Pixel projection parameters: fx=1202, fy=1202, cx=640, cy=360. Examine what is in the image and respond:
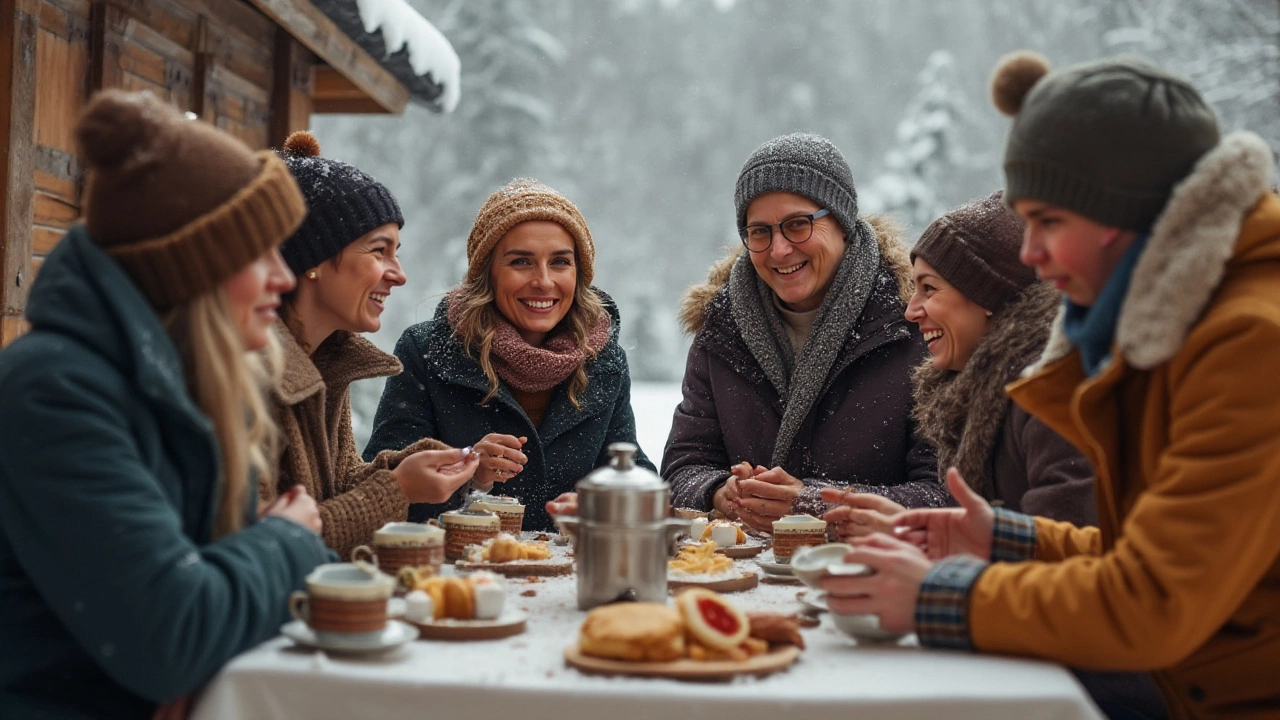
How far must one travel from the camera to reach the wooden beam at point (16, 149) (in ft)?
12.9

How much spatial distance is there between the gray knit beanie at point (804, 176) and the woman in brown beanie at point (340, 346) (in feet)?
4.40

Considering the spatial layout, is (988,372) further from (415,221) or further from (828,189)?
(415,221)

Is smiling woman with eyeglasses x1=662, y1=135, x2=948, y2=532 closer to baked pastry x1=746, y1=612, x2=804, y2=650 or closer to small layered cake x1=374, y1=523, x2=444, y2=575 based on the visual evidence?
small layered cake x1=374, y1=523, x2=444, y2=575

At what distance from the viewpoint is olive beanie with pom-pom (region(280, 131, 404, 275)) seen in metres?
3.39

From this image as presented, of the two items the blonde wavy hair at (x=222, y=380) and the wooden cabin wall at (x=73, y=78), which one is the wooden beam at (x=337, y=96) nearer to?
the wooden cabin wall at (x=73, y=78)

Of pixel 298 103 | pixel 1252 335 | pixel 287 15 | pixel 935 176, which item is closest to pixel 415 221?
pixel 935 176

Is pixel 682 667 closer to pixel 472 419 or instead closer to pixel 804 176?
pixel 472 419

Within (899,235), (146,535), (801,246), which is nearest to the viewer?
(146,535)

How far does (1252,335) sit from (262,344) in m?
1.72

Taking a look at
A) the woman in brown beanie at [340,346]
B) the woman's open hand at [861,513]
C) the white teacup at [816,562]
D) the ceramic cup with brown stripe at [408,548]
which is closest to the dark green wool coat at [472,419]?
the woman in brown beanie at [340,346]

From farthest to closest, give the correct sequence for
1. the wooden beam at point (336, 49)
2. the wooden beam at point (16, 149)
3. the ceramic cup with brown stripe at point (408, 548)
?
the wooden beam at point (336, 49) → the wooden beam at point (16, 149) → the ceramic cup with brown stripe at point (408, 548)

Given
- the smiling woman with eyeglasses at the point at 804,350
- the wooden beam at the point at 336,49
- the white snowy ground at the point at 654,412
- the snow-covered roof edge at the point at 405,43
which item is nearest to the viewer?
the smiling woman with eyeglasses at the point at 804,350

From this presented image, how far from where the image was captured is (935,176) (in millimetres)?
16250

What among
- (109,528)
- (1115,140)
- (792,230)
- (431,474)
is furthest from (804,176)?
(109,528)
